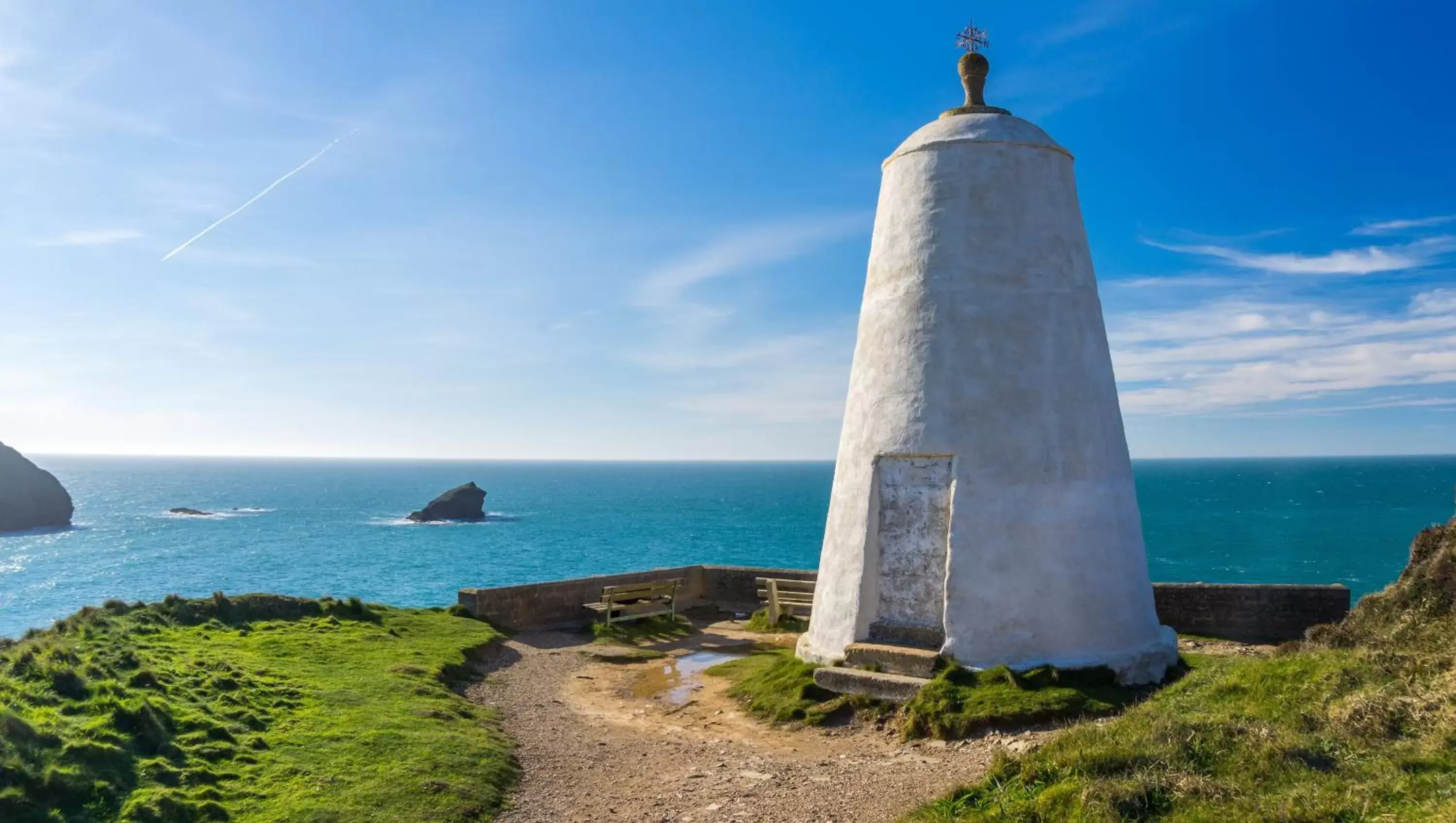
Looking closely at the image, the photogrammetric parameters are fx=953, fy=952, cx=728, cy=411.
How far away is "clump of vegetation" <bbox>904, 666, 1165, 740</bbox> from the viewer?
8672mm

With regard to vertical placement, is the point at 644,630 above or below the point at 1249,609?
below

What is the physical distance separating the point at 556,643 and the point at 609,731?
4.70 m

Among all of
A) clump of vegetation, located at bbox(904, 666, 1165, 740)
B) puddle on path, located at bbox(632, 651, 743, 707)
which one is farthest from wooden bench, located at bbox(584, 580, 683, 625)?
clump of vegetation, located at bbox(904, 666, 1165, 740)

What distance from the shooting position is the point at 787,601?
49.3ft

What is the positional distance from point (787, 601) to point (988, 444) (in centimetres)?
583

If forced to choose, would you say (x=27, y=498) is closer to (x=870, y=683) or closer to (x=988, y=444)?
(x=870, y=683)

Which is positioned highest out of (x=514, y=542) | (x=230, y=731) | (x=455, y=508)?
(x=230, y=731)

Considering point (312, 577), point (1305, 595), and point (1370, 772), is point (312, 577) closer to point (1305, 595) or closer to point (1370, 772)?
point (1305, 595)

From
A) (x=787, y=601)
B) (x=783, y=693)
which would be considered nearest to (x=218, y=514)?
(x=787, y=601)

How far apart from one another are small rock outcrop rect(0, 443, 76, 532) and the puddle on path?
279 feet

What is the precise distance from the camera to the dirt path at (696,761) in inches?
283

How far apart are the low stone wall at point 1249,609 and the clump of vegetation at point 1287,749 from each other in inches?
214

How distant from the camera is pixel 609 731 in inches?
380

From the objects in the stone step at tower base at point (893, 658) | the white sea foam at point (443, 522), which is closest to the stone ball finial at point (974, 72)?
the stone step at tower base at point (893, 658)
